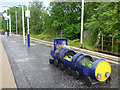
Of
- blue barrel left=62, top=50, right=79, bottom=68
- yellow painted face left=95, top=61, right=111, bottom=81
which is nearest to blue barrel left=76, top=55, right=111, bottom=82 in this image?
yellow painted face left=95, top=61, right=111, bottom=81

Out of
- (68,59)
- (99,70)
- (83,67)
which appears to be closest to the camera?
(99,70)

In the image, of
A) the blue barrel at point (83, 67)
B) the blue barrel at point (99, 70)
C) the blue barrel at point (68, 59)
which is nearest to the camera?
the blue barrel at point (99, 70)

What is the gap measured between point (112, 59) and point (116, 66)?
173cm

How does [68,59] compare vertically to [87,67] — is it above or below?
above

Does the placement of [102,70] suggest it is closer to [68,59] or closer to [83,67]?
[83,67]

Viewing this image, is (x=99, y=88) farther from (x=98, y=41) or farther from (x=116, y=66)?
(x=98, y=41)

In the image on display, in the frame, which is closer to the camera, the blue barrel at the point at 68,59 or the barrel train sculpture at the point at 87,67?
the barrel train sculpture at the point at 87,67

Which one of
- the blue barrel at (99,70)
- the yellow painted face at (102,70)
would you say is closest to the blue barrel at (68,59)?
the blue barrel at (99,70)

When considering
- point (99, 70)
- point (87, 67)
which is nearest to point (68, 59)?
point (87, 67)

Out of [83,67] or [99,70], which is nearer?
[99,70]

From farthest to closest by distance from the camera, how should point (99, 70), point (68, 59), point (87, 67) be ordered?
1. point (68, 59)
2. point (87, 67)
3. point (99, 70)

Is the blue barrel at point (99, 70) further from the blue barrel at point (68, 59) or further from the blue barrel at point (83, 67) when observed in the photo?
the blue barrel at point (68, 59)

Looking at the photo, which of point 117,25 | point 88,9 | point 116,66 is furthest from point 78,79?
point 88,9

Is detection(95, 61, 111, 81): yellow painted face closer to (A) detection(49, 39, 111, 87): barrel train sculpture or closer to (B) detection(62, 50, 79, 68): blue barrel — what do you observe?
(A) detection(49, 39, 111, 87): barrel train sculpture
